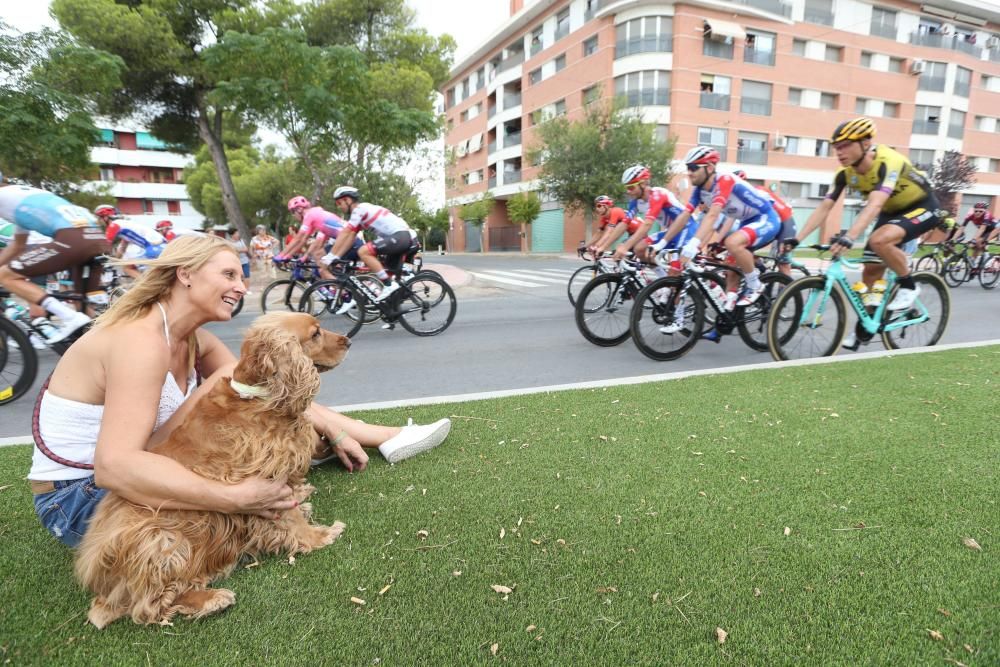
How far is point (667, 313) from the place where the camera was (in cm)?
585

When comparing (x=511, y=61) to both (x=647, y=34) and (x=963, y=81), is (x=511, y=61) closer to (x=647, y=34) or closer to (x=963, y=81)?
(x=647, y=34)

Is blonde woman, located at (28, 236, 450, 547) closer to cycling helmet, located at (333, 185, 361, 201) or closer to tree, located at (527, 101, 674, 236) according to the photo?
cycling helmet, located at (333, 185, 361, 201)

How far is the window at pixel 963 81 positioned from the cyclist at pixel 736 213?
1808 inches

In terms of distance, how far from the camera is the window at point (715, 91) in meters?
32.7

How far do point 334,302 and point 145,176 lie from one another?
61.5m

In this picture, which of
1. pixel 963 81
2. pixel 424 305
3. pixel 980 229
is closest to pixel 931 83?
pixel 963 81

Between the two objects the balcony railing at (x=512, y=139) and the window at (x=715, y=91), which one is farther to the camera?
the balcony railing at (x=512, y=139)

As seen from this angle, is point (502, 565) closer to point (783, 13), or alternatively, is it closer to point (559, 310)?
point (559, 310)

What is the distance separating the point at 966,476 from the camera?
2656 mm

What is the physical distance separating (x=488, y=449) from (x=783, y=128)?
127 ft

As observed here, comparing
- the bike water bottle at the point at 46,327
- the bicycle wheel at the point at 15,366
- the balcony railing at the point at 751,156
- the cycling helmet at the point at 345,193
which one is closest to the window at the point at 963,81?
the balcony railing at the point at 751,156

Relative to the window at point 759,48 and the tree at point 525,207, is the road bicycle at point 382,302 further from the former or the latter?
the window at point 759,48

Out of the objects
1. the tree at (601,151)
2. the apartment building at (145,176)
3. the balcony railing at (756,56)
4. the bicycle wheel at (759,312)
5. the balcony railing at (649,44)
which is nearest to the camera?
the bicycle wheel at (759,312)

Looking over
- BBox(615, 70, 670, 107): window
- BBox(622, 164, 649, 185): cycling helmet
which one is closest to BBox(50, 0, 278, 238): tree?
BBox(622, 164, 649, 185): cycling helmet
